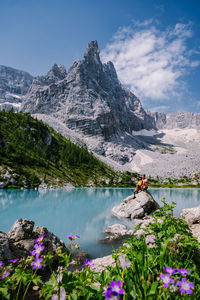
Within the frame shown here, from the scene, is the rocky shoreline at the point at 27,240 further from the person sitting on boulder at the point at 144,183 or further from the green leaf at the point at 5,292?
the person sitting on boulder at the point at 144,183

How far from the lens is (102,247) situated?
A: 14516mm

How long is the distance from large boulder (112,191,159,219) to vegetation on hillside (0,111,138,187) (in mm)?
58799

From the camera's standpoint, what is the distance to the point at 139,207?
24641mm

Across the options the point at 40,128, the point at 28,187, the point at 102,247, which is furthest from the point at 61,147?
the point at 102,247

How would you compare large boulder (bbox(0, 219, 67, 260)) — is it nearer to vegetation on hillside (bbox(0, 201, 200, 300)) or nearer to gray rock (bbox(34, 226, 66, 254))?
gray rock (bbox(34, 226, 66, 254))

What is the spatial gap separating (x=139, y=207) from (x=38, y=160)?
8597 cm

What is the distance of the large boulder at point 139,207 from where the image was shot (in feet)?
79.6

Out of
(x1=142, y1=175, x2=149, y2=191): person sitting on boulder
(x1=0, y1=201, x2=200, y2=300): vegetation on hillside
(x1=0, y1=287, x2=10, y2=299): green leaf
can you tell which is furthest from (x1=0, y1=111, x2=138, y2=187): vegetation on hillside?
(x1=0, y1=287, x2=10, y2=299): green leaf

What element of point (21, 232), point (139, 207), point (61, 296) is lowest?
point (139, 207)

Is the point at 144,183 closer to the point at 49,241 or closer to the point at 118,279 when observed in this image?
the point at 49,241

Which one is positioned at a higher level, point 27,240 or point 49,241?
point 27,240

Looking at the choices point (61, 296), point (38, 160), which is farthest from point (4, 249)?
point (38, 160)

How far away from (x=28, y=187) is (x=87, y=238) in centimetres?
6437

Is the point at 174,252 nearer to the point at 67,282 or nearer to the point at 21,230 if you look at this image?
the point at 67,282
